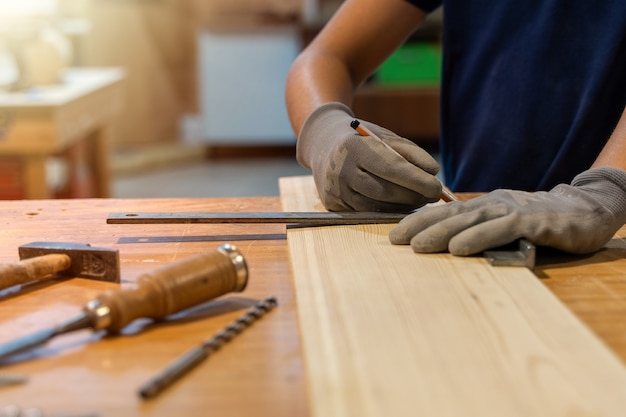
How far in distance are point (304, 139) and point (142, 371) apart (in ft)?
2.42

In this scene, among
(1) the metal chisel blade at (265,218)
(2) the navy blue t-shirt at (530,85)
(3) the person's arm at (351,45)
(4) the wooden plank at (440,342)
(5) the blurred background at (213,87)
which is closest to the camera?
(4) the wooden plank at (440,342)

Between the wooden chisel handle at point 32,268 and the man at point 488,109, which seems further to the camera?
the man at point 488,109

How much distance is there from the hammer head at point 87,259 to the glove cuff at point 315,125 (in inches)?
18.8

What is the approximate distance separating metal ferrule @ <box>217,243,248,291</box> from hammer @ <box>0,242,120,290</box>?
0.17 m

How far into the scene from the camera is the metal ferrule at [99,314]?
32.6 inches

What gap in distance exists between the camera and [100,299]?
2.77ft

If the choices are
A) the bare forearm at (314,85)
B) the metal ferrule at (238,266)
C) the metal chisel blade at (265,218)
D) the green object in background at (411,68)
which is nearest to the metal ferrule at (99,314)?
the metal ferrule at (238,266)

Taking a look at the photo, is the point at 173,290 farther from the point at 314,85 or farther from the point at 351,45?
the point at 351,45

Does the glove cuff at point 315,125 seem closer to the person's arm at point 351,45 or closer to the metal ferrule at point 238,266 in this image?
the person's arm at point 351,45

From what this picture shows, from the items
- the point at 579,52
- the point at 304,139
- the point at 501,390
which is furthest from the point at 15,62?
the point at 501,390

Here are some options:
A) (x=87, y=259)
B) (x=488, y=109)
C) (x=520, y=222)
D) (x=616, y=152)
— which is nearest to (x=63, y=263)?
(x=87, y=259)

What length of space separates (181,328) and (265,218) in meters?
0.36

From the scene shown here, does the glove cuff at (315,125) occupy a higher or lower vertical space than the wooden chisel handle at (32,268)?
higher

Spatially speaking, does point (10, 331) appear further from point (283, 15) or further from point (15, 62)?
point (283, 15)
